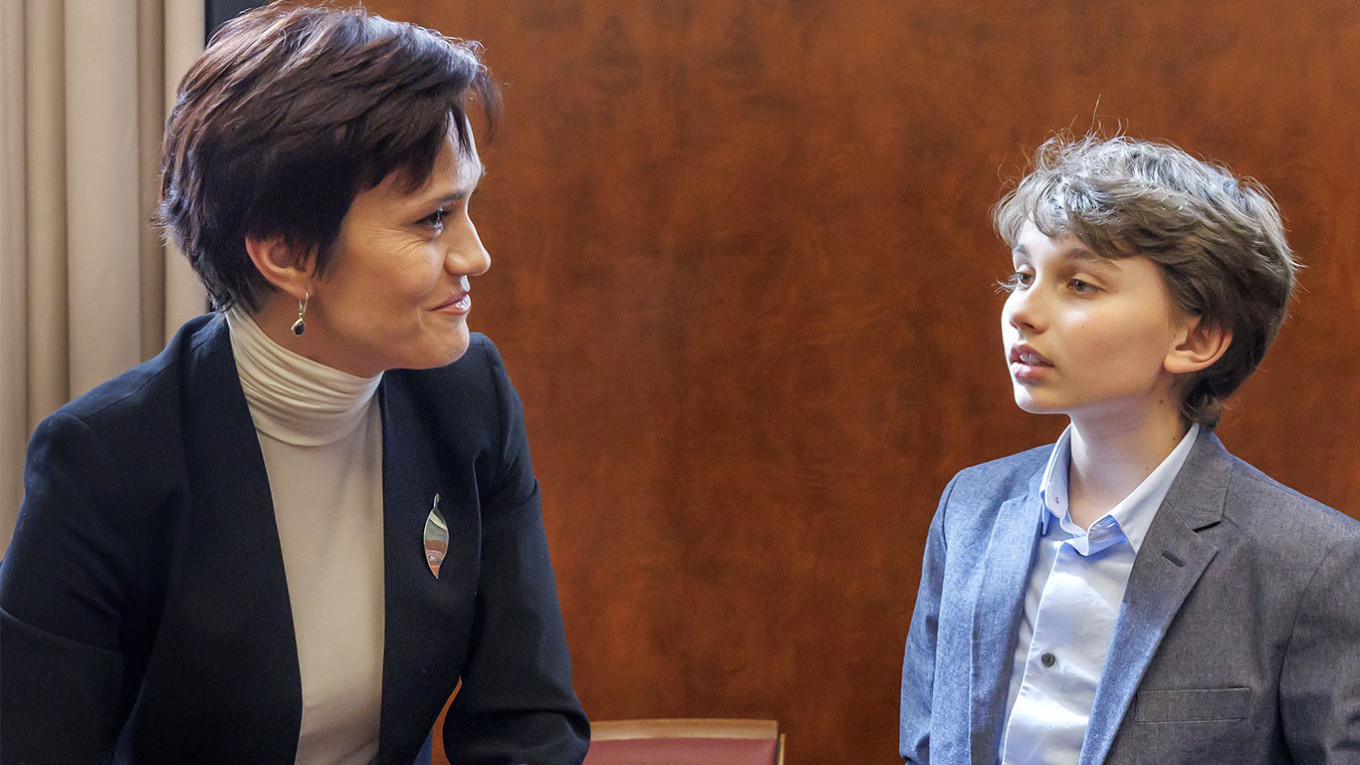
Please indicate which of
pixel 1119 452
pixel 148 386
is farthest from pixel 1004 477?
pixel 148 386

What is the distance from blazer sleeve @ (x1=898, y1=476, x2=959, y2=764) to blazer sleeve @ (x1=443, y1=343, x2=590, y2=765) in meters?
0.47

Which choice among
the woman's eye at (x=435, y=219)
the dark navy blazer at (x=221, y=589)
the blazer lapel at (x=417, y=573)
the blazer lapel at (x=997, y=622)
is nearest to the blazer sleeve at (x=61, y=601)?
the dark navy blazer at (x=221, y=589)

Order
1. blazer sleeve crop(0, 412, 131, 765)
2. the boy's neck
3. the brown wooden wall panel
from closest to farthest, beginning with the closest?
blazer sleeve crop(0, 412, 131, 765) < the boy's neck < the brown wooden wall panel

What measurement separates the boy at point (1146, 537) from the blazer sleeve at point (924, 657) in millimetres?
56

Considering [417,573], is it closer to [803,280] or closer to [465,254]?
[465,254]

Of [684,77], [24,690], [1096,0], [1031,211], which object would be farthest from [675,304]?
[24,690]

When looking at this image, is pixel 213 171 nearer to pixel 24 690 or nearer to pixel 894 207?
pixel 24 690

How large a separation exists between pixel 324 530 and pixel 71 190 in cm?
77

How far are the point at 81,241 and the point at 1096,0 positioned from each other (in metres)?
1.64

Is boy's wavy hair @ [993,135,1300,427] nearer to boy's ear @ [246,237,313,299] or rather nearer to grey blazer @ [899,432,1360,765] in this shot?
grey blazer @ [899,432,1360,765]

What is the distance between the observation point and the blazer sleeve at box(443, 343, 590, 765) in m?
1.47

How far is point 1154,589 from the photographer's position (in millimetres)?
1381

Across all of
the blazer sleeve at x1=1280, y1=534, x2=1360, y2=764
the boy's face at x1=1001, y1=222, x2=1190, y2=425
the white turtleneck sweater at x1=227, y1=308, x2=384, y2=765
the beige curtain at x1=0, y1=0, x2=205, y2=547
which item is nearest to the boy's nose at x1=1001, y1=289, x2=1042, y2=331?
the boy's face at x1=1001, y1=222, x2=1190, y2=425

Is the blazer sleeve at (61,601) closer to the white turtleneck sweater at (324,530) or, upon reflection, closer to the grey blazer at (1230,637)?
the white turtleneck sweater at (324,530)
